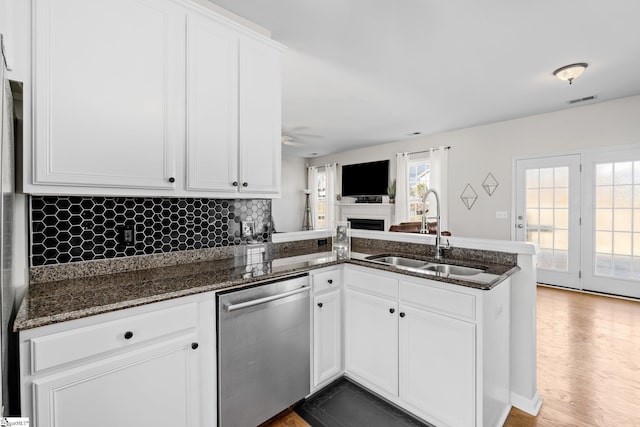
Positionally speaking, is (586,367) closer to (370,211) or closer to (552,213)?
(552,213)

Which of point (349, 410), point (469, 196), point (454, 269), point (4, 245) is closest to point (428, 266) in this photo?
point (454, 269)

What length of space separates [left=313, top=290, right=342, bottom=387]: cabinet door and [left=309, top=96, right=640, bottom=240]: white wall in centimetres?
417

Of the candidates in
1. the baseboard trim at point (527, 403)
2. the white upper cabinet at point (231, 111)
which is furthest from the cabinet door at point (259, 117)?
the baseboard trim at point (527, 403)

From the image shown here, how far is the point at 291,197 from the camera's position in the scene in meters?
8.16

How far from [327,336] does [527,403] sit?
4.29 feet

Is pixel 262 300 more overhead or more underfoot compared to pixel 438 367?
more overhead

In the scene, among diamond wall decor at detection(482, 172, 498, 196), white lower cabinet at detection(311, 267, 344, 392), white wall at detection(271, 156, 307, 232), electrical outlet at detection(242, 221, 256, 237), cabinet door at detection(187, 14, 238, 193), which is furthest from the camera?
white wall at detection(271, 156, 307, 232)

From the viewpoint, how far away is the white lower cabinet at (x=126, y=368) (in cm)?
102

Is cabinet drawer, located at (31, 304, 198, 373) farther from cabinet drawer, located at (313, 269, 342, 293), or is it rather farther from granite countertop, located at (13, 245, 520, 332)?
cabinet drawer, located at (313, 269, 342, 293)

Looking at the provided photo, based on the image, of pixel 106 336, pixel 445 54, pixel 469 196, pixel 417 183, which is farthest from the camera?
pixel 417 183

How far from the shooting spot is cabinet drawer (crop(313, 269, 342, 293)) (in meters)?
1.92

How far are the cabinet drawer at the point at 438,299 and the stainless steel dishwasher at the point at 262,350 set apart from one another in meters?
0.62

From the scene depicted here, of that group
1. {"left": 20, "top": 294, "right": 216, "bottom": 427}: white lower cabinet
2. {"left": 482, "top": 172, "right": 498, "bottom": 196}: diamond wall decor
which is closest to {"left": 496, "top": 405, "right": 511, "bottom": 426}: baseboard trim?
{"left": 20, "top": 294, "right": 216, "bottom": 427}: white lower cabinet

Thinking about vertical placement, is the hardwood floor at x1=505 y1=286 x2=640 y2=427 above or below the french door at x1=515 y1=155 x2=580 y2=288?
below
